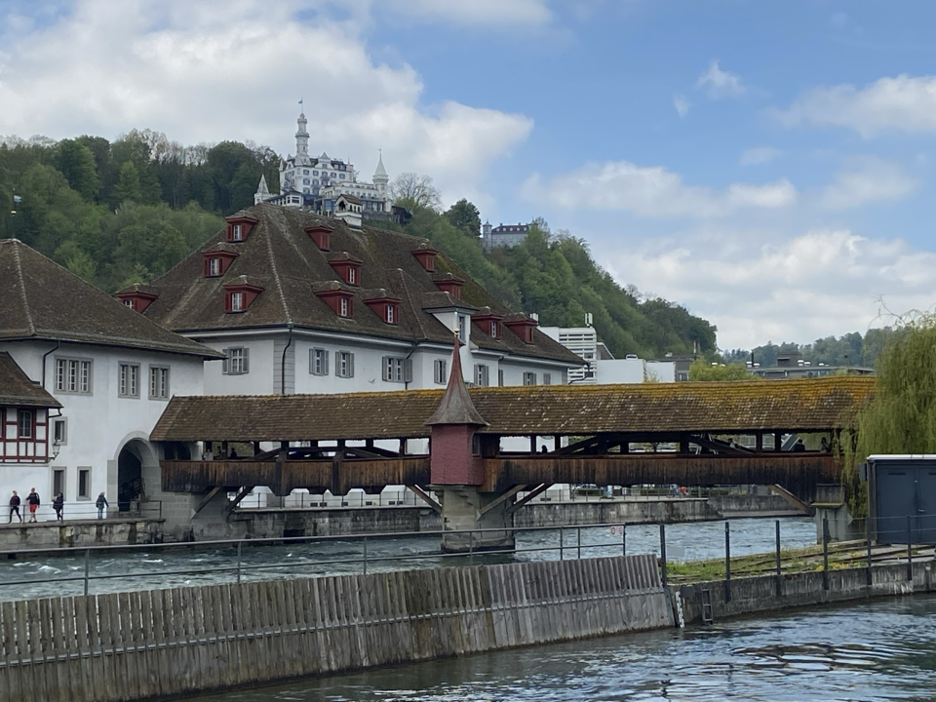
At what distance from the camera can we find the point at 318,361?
47.5 metres

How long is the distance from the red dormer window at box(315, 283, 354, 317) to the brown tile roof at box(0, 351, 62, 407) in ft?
43.5

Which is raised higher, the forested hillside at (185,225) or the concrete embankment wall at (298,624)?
the forested hillside at (185,225)

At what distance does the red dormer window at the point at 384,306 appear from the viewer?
1992 inches

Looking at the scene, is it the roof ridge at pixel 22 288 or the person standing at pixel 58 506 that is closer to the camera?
the person standing at pixel 58 506

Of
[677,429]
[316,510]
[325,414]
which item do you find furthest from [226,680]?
[316,510]

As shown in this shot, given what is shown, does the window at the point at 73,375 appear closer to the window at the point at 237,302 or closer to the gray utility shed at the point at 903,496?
the window at the point at 237,302

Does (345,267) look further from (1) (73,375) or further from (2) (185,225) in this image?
(2) (185,225)

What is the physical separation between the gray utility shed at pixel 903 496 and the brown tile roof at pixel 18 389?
20.0 metres

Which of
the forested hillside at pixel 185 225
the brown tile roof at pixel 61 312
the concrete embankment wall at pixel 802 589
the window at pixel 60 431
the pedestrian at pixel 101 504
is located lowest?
the concrete embankment wall at pixel 802 589

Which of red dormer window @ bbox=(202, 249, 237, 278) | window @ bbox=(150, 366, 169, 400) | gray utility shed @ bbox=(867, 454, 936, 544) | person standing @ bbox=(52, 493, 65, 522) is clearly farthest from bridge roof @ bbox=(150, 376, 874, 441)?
red dormer window @ bbox=(202, 249, 237, 278)

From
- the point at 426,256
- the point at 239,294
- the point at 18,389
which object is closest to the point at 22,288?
the point at 18,389

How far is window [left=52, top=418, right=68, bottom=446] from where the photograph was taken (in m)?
37.8

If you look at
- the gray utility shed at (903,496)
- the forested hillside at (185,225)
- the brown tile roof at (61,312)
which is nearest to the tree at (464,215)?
the forested hillside at (185,225)

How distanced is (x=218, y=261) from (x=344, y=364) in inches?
221
